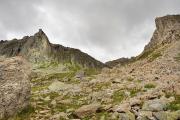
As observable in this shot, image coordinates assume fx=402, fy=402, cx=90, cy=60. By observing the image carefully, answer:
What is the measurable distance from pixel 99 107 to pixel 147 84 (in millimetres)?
8488

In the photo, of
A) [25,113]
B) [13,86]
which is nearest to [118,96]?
[25,113]

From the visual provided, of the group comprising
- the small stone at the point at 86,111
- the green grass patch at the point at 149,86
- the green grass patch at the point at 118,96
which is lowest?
the small stone at the point at 86,111

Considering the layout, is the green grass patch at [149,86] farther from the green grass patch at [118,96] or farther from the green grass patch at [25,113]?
the green grass patch at [25,113]

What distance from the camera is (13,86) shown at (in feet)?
97.2

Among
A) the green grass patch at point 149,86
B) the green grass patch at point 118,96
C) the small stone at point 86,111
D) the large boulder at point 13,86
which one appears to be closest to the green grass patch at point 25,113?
the large boulder at point 13,86

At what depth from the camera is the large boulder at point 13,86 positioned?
2900 cm

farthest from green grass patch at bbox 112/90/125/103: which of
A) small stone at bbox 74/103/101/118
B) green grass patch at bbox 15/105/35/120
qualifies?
green grass patch at bbox 15/105/35/120

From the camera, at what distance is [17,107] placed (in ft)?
96.5

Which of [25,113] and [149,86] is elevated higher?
[149,86]

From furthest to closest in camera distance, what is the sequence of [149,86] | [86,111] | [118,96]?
[149,86] → [118,96] → [86,111]

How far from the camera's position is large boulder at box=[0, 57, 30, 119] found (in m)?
29.0

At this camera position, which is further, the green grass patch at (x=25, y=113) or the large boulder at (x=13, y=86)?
the large boulder at (x=13, y=86)

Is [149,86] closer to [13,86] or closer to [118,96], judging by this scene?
[118,96]

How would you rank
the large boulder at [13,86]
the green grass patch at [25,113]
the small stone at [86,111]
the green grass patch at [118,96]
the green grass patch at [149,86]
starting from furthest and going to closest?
1. the green grass patch at [149,86]
2. the green grass patch at [118,96]
3. the large boulder at [13,86]
4. the green grass patch at [25,113]
5. the small stone at [86,111]
